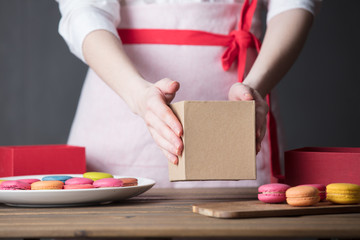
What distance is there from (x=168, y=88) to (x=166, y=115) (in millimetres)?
70

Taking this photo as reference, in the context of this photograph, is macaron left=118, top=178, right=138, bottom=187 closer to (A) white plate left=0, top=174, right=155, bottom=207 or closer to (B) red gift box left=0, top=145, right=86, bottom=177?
(A) white plate left=0, top=174, right=155, bottom=207

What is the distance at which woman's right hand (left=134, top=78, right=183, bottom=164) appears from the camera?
87cm

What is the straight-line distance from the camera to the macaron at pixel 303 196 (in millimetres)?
810

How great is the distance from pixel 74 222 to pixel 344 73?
2548 millimetres

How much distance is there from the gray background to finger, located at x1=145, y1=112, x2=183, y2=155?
2099 mm

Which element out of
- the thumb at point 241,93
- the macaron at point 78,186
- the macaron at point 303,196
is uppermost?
the thumb at point 241,93

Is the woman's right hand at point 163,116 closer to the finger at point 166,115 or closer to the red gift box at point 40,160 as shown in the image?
the finger at point 166,115

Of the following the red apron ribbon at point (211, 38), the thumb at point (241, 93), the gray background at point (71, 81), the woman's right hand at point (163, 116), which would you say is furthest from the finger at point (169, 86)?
the gray background at point (71, 81)

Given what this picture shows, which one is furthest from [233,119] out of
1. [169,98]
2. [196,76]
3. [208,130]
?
[196,76]

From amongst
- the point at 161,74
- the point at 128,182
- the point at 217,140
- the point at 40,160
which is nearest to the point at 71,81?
the point at 161,74

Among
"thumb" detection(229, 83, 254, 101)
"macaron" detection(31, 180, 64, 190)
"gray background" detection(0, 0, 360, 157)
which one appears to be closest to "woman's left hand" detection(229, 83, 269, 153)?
"thumb" detection(229, 83, 254, 101)

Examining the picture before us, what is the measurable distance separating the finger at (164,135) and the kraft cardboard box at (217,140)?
0.6 inches

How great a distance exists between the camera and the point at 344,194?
0.84m

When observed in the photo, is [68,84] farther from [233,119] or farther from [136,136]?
[233,119]
